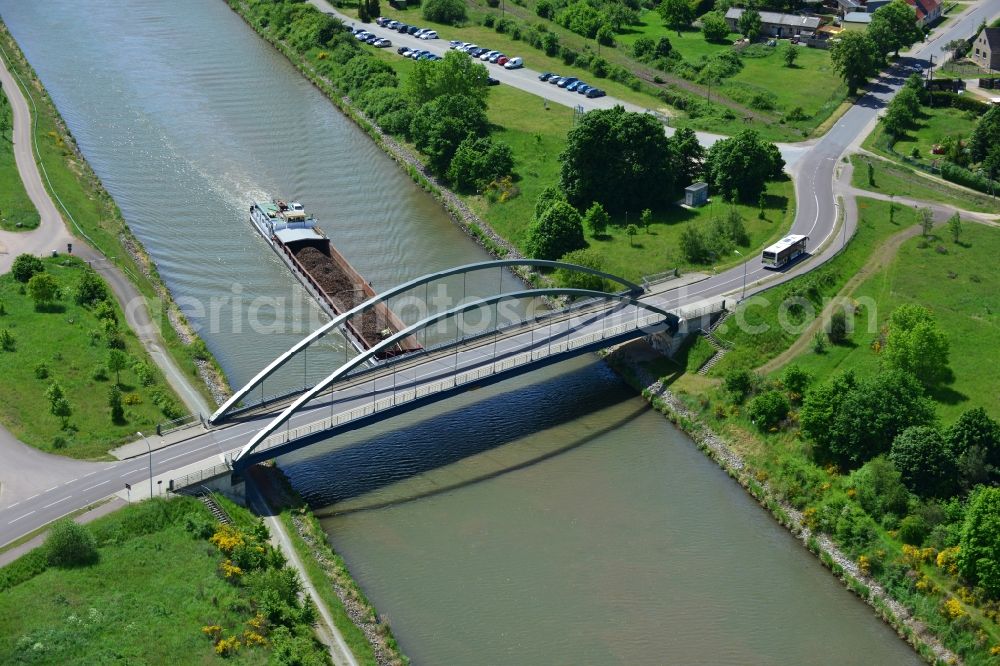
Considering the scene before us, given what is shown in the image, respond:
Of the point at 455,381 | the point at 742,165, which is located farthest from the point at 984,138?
the point at 455,381

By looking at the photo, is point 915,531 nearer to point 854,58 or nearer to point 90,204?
point 90,204

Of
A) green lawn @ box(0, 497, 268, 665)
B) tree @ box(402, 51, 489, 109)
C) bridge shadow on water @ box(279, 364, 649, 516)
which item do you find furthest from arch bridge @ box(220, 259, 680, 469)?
tree @ box(402, 51, 489, 109)

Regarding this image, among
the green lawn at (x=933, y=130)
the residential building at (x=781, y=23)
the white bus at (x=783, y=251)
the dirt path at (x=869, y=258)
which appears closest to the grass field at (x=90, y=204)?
the dirt path at (x=869, y=258)

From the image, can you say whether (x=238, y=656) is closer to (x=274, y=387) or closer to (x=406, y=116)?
(x=274, y=387)

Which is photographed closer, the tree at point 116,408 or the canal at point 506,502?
the canal at point 506,502

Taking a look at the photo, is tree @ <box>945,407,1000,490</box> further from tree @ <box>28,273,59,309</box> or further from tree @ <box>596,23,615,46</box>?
tree @ <box>596,23,615,46</box>

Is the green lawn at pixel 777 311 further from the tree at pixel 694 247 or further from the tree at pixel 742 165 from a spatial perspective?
the tree at pixel 742 165
